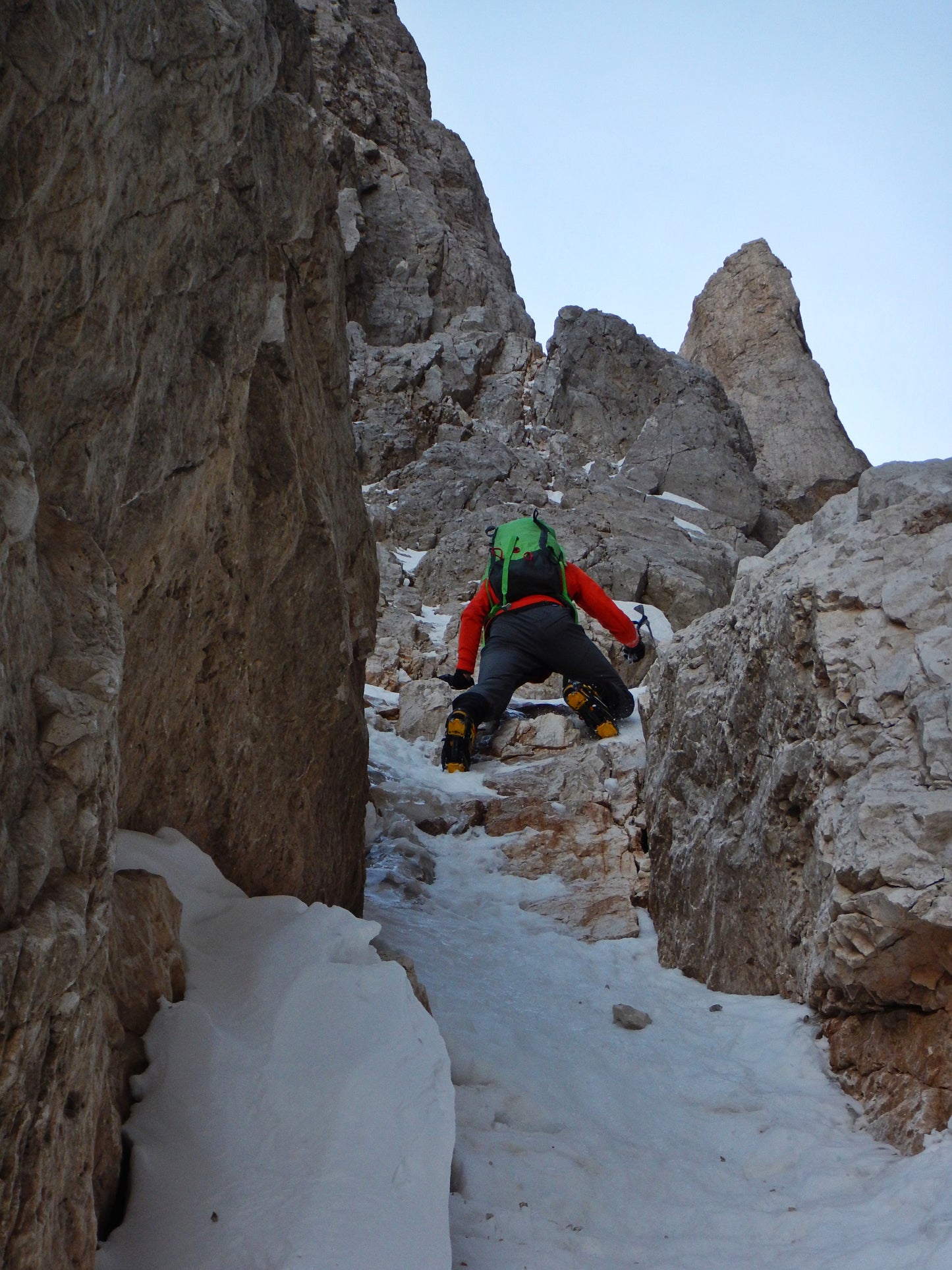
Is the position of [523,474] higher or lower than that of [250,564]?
higher

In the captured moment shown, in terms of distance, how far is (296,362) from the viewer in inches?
138

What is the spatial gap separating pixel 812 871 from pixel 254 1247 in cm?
222

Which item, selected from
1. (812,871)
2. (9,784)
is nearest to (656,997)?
(812,871)

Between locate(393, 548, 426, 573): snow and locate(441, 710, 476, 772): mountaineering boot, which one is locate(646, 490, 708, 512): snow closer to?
locate(393, 548, 426, 573): snow

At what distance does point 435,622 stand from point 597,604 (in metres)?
4.29

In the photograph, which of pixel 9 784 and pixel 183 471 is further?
pixel 183 471

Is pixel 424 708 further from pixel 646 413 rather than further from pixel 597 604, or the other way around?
pixel 646 413

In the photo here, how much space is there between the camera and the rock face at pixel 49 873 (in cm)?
135

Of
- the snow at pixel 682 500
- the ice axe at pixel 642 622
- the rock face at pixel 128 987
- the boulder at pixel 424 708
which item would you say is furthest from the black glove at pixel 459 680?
the snow at pixel 682 500

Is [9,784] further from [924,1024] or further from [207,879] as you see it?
[924,1024]

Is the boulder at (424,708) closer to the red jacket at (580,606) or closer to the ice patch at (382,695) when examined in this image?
the ice patch at (382,695)

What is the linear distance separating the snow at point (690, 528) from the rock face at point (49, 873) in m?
15.1

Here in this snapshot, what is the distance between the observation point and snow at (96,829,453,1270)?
1.68 metres

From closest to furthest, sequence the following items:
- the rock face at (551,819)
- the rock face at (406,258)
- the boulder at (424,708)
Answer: the rock face at (551,819), the boulder at (424,708), the rock face at (406,258)
